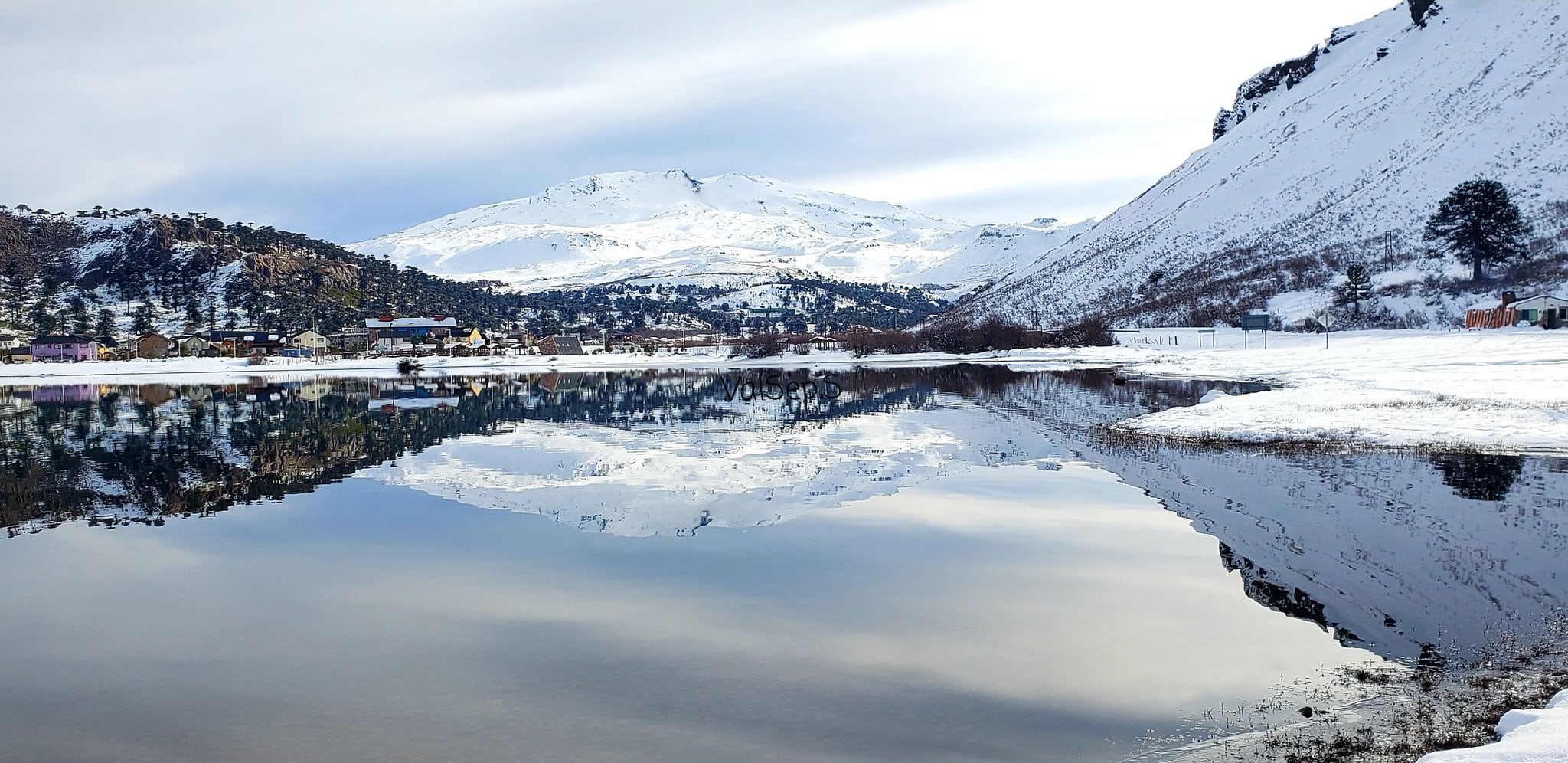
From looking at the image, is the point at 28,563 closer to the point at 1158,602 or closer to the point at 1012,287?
the point at 1158,602

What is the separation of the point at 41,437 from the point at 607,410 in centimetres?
2194

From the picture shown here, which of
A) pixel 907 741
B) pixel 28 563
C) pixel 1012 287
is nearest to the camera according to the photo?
pixel 907 741

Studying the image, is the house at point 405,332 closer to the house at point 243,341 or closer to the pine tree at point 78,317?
the house at point 243,341

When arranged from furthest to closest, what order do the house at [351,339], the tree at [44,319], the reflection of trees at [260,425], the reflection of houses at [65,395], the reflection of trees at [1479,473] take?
the house at [351,339] → the tree at [44,319] → the reflection of houses at [65,395] → the reflection of trees at [260,425] → the reflection of trees at [1479,473]

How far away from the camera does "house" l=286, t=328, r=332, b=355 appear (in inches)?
6580

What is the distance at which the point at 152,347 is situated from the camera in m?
154

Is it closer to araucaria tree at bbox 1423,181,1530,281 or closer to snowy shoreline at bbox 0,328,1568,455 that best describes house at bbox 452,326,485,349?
snowy shoreline at bbox 0,328,1568,455

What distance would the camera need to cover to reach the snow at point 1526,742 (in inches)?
276

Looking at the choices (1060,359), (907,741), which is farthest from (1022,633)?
(1060,359)

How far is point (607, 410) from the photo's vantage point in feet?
160

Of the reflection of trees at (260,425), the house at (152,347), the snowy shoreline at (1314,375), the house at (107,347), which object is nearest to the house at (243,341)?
the house at (152,347)

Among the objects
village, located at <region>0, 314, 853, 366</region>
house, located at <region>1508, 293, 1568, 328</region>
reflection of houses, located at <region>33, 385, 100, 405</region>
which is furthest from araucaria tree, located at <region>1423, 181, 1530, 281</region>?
reflection of houses, located at <region>33, 385, 100, 405</region>

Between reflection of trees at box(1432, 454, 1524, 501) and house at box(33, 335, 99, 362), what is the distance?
170m

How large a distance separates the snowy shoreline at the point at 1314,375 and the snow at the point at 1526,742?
62.5 ft
